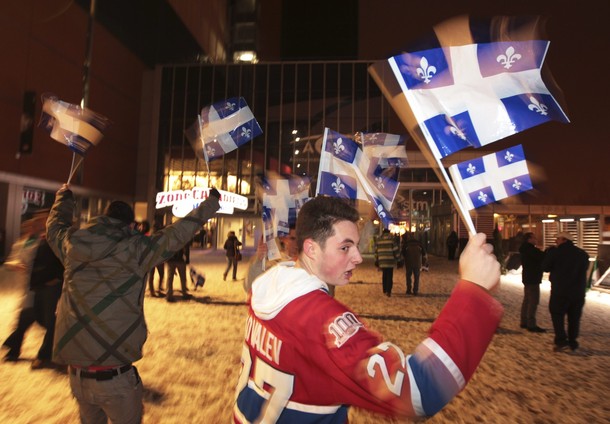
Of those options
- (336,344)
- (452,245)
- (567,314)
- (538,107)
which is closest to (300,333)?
(336,344)

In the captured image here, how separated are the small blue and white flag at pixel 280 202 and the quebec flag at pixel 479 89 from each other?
286 inches

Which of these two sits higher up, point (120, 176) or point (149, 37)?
point (149, 37)

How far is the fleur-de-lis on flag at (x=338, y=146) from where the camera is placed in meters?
8.41

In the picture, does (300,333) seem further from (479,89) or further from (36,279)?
(36,279)

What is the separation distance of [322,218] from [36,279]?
20.1 ft

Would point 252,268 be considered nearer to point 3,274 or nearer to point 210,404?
point 210,404

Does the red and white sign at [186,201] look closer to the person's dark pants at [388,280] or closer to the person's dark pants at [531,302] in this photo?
the person's dark pants at [388,280]

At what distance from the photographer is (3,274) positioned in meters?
15.6

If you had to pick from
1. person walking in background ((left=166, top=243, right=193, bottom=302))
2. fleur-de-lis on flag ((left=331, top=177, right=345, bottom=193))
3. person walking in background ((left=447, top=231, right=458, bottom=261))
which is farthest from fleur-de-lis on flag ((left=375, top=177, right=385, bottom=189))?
person walking in background ((left=447, top=231, right=458, bottom=261))

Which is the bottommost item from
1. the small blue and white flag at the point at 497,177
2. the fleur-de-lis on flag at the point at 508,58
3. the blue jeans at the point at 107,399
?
the blue jeans at the point at 107,399

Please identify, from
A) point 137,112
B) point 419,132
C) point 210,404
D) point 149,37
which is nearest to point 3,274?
point 210,404

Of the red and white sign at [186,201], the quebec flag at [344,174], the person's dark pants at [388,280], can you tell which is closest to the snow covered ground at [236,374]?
the person's dark pants at [388,280]

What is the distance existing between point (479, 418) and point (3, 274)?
56.6 ft

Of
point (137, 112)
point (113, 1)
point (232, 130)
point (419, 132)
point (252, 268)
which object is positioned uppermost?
point (113, 1)
